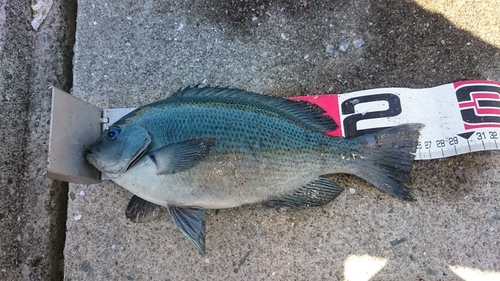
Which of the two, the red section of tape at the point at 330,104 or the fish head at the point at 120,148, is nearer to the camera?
the fish head at the point at 120,148

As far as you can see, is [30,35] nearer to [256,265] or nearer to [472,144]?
[256,265]

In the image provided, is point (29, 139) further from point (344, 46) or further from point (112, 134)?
point (344, 46)

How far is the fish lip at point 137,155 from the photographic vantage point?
2.06 meters

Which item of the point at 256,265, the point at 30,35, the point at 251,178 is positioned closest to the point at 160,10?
the point at 30,35

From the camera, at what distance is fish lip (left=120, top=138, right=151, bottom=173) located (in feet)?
6.75

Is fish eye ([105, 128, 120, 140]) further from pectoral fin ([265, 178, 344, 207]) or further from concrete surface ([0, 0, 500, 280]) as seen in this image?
pectoral fin ([265, 178, 344, 207])

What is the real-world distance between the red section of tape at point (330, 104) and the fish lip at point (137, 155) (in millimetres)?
1053

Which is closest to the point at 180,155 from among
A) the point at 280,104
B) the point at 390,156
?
the point at 280,104

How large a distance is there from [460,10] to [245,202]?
6.76 ft

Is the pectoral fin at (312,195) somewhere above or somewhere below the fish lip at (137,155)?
below

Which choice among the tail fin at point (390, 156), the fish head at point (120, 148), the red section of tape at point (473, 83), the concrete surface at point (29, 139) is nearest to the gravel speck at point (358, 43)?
the red section of tape at point (473, 83)

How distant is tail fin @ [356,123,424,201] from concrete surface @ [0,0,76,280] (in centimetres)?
207

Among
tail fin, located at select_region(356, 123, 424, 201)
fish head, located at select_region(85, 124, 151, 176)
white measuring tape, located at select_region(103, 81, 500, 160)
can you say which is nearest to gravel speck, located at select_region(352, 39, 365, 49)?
white measuring tape, located at select_region(103, 81, 500, 160)

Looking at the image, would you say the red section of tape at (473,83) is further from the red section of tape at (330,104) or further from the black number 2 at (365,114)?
the red section of tape at (330,104)
